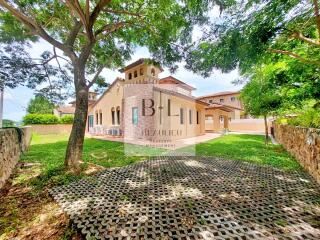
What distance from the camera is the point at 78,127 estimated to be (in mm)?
6363

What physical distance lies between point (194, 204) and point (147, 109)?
35.7 ft

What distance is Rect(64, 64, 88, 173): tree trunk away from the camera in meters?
6.27

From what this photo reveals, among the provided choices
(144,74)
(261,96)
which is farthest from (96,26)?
(261,96)

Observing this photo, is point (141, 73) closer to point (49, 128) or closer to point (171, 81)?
point (171, 81)

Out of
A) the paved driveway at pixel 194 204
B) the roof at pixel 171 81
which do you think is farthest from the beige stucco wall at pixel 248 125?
the paved driveway at pixel 194 204

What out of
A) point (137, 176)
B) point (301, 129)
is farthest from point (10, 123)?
point (301, 129)

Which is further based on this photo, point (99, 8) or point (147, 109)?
point (147, 109)

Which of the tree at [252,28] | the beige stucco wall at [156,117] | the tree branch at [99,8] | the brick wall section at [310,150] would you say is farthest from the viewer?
the beige stucco wall at [156,117]

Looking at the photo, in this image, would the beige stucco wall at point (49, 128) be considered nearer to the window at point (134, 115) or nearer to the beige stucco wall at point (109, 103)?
the beige stucco wall at point (109, 103)

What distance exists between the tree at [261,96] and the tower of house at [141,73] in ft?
23.3

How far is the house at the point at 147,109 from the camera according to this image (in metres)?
14.0

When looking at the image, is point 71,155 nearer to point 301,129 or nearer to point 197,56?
point 197,56

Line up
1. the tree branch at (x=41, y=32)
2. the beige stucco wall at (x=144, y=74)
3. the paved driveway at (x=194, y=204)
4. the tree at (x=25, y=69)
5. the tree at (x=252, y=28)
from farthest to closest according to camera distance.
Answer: the beige stucco wall at (x=144, y=74) < the tree at (x=25, y=69) < the tree branch at (x=41, y=32) < the tree at (x=252, y=28) < the paved driveway at (x=194, y=204)

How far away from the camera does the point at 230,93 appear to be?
42719 millimetres
